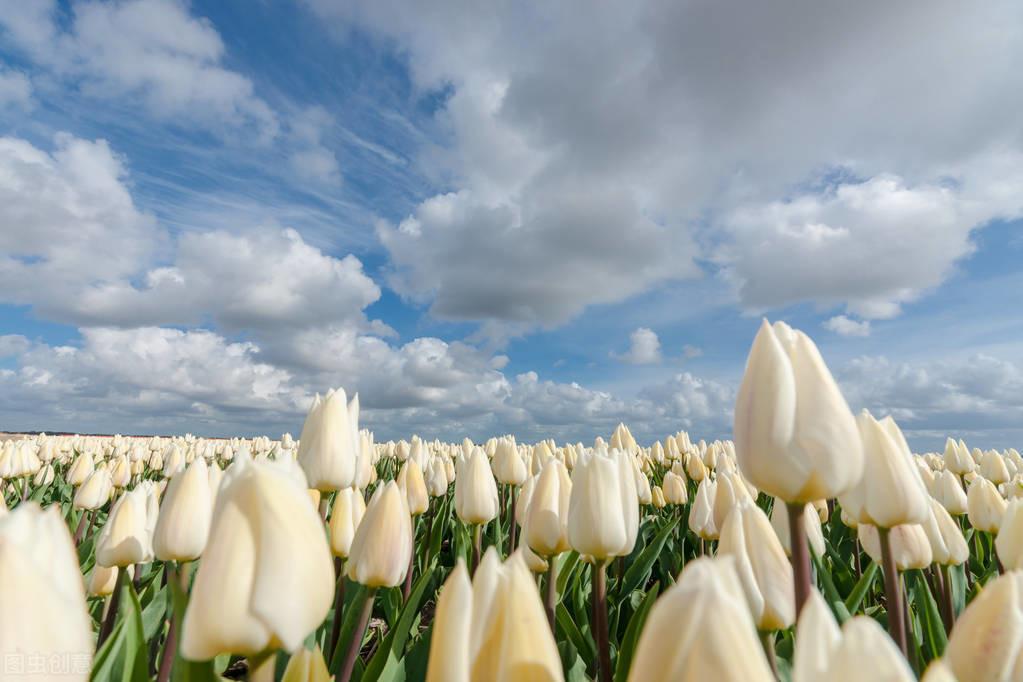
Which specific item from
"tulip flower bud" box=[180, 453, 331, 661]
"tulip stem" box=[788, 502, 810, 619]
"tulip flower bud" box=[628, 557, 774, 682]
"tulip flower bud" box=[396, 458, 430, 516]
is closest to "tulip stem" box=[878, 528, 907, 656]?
"tulip stem" box=[788, 502, 810, 619]

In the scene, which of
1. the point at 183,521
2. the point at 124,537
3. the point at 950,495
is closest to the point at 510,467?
the point at 124,537

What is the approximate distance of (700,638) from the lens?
101 cm

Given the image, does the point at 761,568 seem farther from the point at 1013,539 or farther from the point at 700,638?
the point at 1013,539

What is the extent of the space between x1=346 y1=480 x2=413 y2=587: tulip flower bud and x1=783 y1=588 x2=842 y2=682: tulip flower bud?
191 centimetres

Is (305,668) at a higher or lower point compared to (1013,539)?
lower

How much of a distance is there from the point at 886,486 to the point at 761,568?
23.2 inches

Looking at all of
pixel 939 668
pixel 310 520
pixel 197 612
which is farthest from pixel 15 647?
pixel 939 668

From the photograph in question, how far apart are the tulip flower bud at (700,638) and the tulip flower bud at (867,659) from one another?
12 cm

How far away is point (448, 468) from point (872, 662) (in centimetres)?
813

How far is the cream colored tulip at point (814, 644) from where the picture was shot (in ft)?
3.53

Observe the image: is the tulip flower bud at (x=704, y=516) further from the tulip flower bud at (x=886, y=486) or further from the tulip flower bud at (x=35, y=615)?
the tulip flower bud at (x=35, y=615)

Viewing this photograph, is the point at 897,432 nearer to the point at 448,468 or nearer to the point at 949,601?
the point at 949,601

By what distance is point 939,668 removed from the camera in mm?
1054

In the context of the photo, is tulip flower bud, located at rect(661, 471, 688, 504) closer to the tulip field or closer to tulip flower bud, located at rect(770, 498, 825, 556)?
the tulip field
